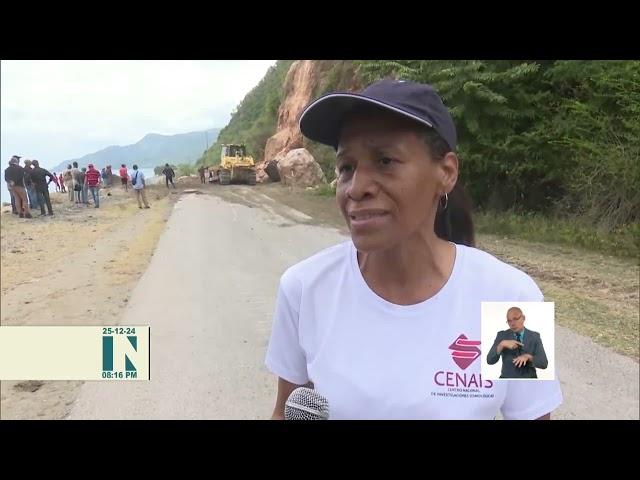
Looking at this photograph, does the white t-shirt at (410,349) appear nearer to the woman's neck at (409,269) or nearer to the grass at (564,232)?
the woman's neck at (409,269)

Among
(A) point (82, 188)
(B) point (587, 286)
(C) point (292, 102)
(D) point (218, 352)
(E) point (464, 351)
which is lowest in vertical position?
(D) point (218, 352)

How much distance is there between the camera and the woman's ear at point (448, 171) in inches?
43.4

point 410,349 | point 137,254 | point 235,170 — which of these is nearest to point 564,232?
point 137,254

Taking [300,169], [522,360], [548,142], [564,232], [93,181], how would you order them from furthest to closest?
[300,169]
[93,181]
[548,142]
[564,232]
[522,360]

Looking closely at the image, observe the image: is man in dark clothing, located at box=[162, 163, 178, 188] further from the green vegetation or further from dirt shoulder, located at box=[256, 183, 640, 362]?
dirt shoulder, located at box=[256, 183, 640, 362]

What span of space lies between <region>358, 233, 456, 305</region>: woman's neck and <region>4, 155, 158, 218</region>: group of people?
17.2 ft

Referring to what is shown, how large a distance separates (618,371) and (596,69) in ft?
16.0

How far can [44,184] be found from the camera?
8.80 metres

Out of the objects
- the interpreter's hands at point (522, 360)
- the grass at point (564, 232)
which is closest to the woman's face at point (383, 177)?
the interpreter's hands at point (522, 360)

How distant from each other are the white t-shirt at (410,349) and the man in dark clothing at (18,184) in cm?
814

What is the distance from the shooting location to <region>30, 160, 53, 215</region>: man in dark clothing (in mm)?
7919

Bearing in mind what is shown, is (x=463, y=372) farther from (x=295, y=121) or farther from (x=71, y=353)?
(x=295, y=121)

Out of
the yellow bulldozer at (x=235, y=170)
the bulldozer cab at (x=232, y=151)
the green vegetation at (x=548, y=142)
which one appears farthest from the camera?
the bulldozer cab at (x=232, y=151)

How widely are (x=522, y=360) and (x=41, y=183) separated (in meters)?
9.22
